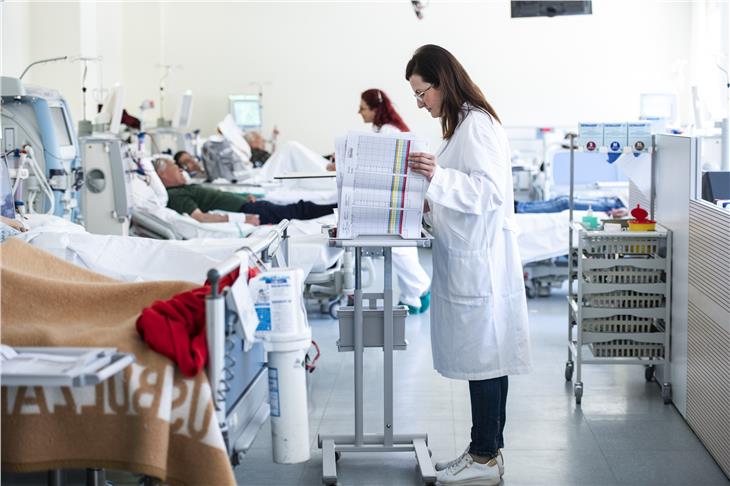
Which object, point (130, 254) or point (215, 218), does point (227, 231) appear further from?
point (130, 254)

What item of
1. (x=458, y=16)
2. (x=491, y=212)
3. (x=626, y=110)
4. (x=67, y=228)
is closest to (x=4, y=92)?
(x=67, y=228)

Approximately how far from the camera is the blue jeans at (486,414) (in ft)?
10.9

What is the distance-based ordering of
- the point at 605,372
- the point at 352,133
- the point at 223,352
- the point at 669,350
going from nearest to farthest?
the point at 223,352 < the point at 352,133 < the point at 669,350 < the point at 605,372

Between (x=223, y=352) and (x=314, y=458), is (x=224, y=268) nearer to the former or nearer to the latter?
(x=223, y=352)

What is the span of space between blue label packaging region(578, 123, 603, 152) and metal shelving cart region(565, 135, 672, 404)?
0.42 metres

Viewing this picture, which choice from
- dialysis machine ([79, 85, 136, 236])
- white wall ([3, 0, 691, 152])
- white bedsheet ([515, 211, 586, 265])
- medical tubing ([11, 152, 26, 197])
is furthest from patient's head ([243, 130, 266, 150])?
medical tubing ([11, 152, 26, 197])

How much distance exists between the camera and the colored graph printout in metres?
3.04

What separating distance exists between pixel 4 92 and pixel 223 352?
333cm

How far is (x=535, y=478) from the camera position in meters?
3.49

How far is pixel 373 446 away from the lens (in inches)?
143

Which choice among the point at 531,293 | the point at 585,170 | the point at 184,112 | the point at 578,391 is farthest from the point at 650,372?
the point at 184,112

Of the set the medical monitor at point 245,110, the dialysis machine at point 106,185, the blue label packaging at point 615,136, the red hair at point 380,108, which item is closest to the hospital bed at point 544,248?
the red hair at point 380,108

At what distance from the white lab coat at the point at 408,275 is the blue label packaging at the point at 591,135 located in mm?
1970

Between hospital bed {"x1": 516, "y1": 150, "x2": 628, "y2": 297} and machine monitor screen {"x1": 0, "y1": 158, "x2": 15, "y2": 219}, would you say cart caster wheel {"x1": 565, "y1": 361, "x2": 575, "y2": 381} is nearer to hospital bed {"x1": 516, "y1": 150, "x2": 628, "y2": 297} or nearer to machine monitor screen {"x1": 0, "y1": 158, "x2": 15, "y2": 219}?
hospital bed {"x1": 516, "y1": 150, "x2": 628, "y2": 297}
